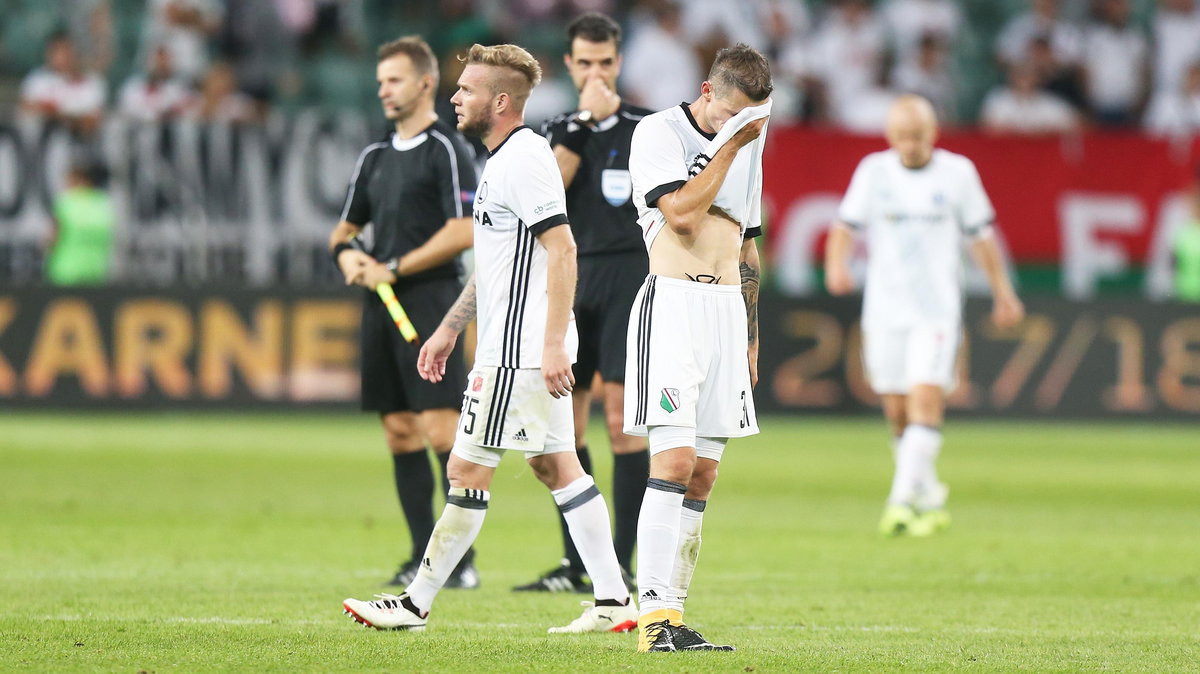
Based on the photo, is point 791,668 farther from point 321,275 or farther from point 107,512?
point 321,275

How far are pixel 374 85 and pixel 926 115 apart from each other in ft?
34.2

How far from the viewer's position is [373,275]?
26.9 feet

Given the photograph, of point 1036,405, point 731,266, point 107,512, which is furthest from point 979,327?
point 731,266

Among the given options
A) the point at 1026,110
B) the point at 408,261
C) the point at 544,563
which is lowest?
the point at 544,563

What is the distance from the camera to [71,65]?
62.0 feet

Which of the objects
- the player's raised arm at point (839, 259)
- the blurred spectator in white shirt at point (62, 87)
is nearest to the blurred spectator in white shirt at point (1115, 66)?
the player's raised arm at point (839, 259)

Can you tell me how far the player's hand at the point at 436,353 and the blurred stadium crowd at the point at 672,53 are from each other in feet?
40.1

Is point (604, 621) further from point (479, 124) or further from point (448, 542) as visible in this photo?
point (479, 124)

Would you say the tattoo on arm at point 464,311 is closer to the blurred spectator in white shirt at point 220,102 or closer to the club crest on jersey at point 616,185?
the club crest on jersey at point 616,185

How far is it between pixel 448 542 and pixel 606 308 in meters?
1.93

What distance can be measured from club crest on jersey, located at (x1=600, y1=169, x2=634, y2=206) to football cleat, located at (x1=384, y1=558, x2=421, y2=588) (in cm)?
194

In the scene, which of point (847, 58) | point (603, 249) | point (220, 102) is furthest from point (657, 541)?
point (847, 58)

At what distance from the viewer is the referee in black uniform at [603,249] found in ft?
27.1

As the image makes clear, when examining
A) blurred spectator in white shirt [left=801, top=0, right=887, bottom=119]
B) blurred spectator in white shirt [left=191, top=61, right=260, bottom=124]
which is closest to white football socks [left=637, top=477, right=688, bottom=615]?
blurred spectator in white shirt [left=191, top=61, right=260, bottom=124]
